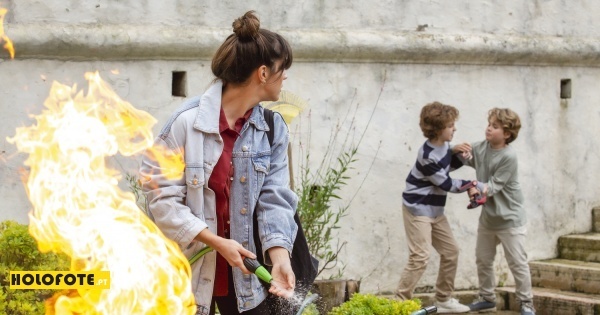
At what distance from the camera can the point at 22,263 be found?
5.33 metres

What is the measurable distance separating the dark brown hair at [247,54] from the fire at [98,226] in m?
0.46

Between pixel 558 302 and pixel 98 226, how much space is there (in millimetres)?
5969

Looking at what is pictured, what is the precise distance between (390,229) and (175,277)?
5.44m

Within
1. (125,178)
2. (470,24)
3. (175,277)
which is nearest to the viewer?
(175,277)

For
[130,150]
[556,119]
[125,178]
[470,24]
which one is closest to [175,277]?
[130,150]

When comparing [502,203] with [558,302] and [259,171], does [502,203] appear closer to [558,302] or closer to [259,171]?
[558,302]

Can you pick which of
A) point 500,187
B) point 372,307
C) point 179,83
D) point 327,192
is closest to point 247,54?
point 372,307

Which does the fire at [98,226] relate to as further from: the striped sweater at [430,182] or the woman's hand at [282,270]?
the striped sweater at [430,182]

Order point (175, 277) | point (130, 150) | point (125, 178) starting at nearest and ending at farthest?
1. point (175, 277)
2. point (130, 150)
3. point (125, 178)

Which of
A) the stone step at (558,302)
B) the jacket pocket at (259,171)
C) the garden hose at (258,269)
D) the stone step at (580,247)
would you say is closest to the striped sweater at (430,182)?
the stone step at (558,302)

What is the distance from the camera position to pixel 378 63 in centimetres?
991

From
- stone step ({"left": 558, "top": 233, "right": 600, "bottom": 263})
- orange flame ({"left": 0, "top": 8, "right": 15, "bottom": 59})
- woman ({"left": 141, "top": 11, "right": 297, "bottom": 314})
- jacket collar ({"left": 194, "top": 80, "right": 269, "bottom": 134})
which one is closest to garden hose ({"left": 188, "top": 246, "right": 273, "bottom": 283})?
woman ({"left": 141, "top": 11, "right": 297, "bottom": 314})

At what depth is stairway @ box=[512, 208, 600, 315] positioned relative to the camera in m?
9.71

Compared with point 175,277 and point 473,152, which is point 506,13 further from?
point 175,277
